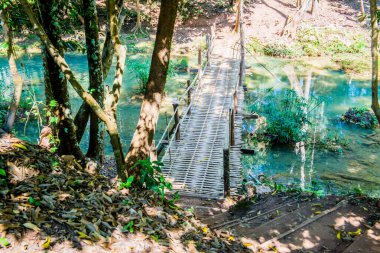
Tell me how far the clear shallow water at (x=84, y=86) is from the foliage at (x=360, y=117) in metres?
5.32

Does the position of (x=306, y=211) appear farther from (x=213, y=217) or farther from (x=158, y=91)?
(x=158, y=91)

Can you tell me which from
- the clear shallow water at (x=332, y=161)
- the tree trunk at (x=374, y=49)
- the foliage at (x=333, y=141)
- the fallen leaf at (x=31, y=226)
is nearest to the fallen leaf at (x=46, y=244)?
the fallen leaf at (x=31, y=226)

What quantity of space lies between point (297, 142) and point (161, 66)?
247 inches

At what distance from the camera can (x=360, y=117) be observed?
1011cm

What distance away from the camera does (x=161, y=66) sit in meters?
3.59

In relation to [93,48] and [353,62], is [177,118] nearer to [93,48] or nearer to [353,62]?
[93,48]

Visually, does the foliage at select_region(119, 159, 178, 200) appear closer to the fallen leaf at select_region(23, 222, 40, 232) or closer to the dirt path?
the fallen leaf at select_region(23, 222, 40, 232)

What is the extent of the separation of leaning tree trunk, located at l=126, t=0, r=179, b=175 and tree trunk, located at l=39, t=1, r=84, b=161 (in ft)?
3.04

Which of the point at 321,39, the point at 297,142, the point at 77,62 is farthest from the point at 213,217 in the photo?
the point at 321,39

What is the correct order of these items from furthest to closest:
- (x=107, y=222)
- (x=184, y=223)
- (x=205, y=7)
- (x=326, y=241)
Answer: (x=205, y=7)
(x=326, y=241)
(x=184, y=223)
(x=107, y=222)

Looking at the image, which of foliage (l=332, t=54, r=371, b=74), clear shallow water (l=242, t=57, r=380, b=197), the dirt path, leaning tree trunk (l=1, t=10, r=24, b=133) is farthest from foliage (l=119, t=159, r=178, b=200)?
the dirt path

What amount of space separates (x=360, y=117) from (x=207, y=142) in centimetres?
571

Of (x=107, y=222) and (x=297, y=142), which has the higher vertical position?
(x=107, y=222)

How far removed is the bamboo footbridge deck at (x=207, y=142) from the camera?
5.55m
